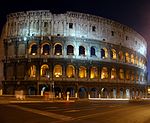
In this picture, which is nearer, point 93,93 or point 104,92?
point 93,93

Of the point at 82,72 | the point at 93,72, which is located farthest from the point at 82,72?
the point at 93,72

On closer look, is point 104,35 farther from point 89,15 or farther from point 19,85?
point 19,85

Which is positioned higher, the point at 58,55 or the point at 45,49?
the point at 45,49

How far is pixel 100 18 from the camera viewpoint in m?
55.6

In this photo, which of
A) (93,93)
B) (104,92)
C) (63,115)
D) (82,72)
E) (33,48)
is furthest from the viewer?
(104,92)

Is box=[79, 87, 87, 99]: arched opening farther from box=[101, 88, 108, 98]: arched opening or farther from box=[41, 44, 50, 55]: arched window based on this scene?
box=[41, 44, 50, 55]: arched window

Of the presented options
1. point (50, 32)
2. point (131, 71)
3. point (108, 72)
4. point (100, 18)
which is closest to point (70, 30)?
point (50, 32)

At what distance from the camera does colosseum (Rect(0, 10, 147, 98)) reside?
50.3 m

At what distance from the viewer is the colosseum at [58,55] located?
50344mm

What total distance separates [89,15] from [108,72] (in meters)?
11.6

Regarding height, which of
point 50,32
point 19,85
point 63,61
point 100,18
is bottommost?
point 19,85

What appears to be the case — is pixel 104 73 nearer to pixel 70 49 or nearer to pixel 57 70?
pixel 70 49

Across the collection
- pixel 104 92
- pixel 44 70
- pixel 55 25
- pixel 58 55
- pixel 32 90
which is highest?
pixel 55 25

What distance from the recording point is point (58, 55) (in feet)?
168
